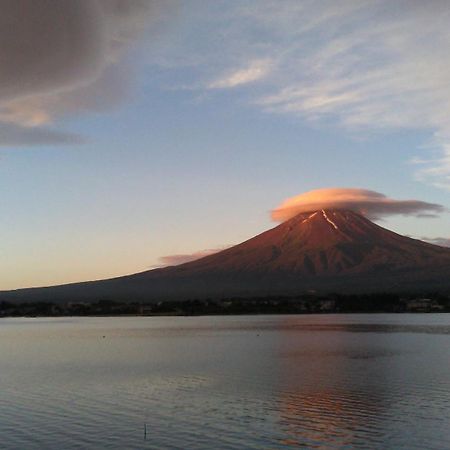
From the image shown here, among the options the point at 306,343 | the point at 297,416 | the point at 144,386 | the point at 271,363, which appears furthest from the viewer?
the point at 306,343

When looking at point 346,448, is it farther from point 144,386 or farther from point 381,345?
point 381,345

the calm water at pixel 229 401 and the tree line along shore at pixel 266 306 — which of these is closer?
the calm water at pixel 229 401

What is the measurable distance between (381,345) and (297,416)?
107 feet

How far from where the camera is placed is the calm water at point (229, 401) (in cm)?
1844

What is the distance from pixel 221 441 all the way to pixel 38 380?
17.0m

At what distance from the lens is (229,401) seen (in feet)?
79.9

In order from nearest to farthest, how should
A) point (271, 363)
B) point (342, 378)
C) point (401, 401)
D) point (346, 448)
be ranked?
point (346, 448), point (401, 401), point (342, 378), point (271, 363)

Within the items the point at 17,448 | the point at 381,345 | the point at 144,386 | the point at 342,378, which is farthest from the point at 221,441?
the point at 381,345

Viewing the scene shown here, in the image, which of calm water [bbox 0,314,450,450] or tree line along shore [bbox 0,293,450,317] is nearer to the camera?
calm water [bbox 0,314,450,450]

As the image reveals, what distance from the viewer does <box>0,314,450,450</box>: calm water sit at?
18.4 metres

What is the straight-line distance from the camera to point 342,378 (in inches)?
1239

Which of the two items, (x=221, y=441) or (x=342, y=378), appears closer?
(x=221, y=441)

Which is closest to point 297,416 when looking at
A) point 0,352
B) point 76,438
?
point 76,438

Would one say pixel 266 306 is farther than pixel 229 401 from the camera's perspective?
Yes
